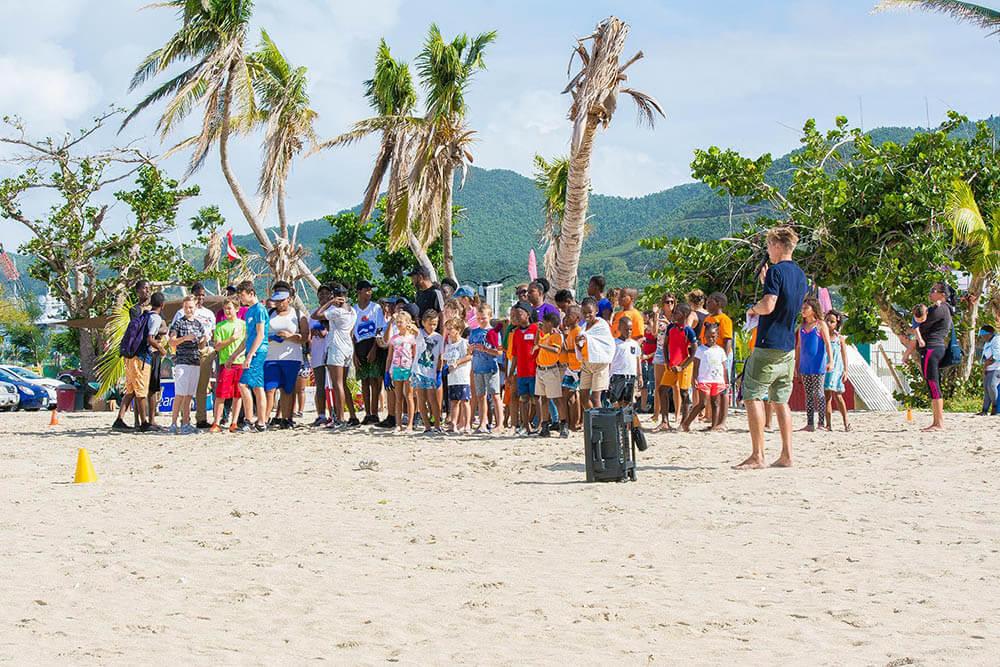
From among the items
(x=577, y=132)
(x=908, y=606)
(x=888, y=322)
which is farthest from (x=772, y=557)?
(x=888, y=322)

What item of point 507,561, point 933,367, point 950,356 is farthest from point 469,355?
point 507,561

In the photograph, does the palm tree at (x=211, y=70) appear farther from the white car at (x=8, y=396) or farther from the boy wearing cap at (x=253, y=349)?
the boy wearing cap at (x=253, y=349)

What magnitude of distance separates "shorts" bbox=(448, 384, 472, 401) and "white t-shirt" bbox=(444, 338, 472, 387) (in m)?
0.04

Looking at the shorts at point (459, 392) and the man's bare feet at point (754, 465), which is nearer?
→ the man's bare feet at point (754, 465)

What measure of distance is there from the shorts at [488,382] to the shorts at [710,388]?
2275 mm

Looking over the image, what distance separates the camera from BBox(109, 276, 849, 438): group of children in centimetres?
1220

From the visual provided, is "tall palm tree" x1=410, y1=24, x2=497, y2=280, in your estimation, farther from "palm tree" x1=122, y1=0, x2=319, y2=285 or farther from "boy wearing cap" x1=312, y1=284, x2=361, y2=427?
"boy wearing cap" x1=312, y1=284, x2=361, y2=427

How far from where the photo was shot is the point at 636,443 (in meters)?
9.14

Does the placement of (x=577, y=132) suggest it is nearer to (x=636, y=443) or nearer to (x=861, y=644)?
(x=636, y=443)

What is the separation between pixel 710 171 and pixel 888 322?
163 inches

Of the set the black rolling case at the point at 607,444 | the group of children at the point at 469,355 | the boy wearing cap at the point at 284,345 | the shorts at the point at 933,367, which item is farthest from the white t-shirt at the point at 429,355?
the shorts at the point at 933,367

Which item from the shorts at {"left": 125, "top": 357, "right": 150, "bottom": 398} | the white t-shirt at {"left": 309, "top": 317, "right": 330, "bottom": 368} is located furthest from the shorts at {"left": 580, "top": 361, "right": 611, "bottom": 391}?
the shorts at {"left": 125, "top": 357, "right": 150, "bottom": 398}

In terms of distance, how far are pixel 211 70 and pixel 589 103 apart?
1287 centimetres

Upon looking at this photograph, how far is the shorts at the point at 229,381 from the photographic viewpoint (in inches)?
513
